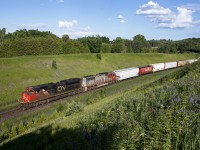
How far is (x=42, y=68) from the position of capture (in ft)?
278

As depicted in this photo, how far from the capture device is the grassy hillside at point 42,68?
66000 mm

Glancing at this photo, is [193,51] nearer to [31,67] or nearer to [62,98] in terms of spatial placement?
[31,67]

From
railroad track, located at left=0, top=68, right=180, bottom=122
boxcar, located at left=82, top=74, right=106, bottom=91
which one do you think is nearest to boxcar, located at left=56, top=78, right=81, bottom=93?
railroad track, located at left=0, top=68, right=180, bottom=122

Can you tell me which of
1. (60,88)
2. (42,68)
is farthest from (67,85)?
(42,68)

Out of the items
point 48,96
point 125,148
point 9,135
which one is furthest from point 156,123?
point 48,96

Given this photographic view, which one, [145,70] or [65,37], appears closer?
[145,70]

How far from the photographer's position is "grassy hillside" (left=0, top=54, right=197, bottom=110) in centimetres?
6600

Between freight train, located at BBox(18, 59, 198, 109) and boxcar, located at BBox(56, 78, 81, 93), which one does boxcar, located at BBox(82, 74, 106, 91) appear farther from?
boxcar, located at BBox(56, 78, 81, 93)

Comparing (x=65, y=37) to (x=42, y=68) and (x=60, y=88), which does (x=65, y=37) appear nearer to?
(x=42, y=68)

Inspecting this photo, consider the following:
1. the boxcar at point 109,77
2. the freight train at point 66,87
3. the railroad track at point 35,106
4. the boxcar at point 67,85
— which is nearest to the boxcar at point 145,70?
the freight train at point 66,87

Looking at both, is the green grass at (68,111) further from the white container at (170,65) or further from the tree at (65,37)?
the tree at (65,37)

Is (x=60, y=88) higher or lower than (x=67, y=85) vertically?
lower

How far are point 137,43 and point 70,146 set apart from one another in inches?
6988

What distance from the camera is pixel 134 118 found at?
8.45 metres
